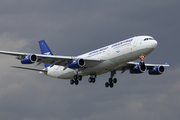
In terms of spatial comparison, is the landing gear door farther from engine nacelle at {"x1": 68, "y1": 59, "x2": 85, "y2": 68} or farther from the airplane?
engine nacelle at {"x1": 68, "y1": 59, "x2": 85, "y2": 68}

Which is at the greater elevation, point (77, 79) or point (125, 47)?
→ point (125, 47)

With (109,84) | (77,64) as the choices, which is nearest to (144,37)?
(77,64)

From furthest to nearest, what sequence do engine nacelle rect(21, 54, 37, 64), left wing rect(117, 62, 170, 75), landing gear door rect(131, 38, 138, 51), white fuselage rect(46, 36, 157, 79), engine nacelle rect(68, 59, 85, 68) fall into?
left wing rect(117, 62, 170, 75), engine nacelle rect(68, 59, 85, 68), engine nacelle rect(21, 54, 37, 64), landing gear door rect(131, 38, 138, 51), white fuselage rect(46, 36, 157, 79)

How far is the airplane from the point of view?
56094mm

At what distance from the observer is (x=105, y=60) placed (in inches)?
2327

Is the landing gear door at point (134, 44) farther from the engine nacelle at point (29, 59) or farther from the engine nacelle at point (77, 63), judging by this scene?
the engine nacelle at point (29, 59)

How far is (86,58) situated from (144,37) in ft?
33.8

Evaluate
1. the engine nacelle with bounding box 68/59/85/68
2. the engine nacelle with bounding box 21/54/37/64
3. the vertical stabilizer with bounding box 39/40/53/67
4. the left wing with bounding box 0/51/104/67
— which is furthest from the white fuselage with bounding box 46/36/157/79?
the vertical stabilizer with bounding box 39/40/53/67

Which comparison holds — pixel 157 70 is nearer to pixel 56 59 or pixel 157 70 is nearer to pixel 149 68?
pixel 149 68

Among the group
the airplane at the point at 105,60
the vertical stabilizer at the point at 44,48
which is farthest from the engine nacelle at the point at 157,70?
the vertical stabilizer at the point at 44,48

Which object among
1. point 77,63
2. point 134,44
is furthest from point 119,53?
point 77,63

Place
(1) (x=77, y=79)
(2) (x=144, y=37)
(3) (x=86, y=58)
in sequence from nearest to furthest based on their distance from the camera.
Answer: (2) (x=144, y=37) → (3) (x=86, y=58) → (1) (x=77, y=79)

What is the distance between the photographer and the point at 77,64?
58688 millimetres

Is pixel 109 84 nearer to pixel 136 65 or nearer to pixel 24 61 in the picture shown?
pixel 136 65
